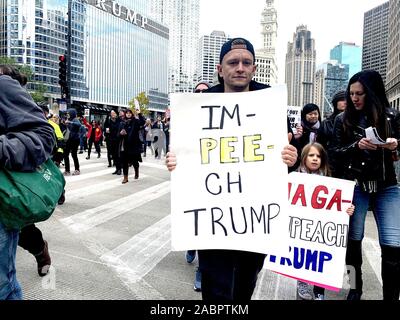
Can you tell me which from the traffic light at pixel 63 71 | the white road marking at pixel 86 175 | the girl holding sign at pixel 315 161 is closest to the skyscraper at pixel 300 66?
the traffic light at pixel 63 71

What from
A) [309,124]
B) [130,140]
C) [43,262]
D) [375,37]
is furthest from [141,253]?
[375,37]

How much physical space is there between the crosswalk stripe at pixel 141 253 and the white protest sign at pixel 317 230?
1.32 metres

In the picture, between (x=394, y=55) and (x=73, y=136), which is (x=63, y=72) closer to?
(x=73, y=136)

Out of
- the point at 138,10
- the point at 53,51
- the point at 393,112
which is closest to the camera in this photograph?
the point at 393,112

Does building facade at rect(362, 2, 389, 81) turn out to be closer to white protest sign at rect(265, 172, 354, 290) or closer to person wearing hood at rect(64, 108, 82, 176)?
person wearing hood at rect(64, 108, 82, 176)

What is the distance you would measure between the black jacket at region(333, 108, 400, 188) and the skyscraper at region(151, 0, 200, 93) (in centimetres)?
18495

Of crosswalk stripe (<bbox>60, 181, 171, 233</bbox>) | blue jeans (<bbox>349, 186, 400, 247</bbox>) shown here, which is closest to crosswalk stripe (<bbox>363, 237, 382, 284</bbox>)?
blue jeans (<bbox>349, 186, 400, 247</bbox>)

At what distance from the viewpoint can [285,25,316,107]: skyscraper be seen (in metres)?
122

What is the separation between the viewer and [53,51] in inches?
3875

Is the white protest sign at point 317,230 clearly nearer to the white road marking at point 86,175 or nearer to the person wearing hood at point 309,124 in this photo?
the person wearing hood at point 309,124

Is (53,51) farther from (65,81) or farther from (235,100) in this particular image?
(235,100)

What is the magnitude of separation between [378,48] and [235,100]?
16512 centimetres

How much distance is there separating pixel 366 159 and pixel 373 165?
3.0 inches
